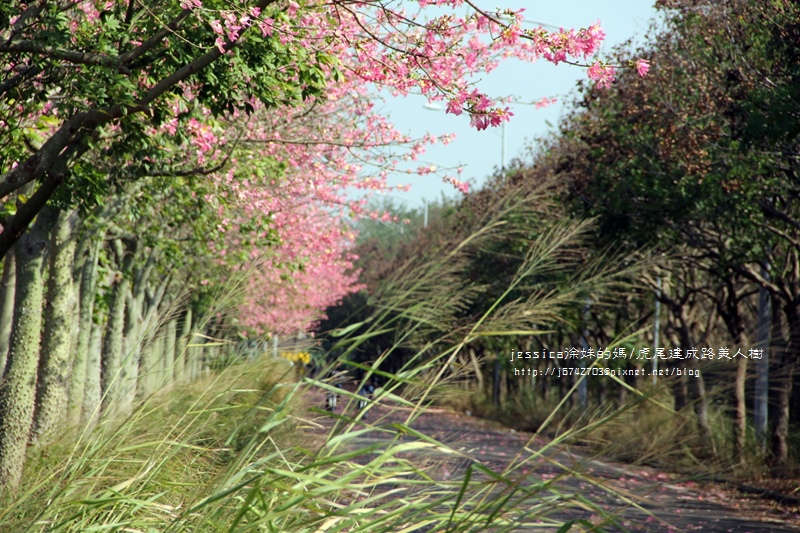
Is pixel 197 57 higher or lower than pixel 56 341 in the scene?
higher

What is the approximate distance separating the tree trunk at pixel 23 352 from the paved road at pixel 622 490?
309 cm

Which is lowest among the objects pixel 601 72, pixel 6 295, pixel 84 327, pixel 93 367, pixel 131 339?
pixel 93 367

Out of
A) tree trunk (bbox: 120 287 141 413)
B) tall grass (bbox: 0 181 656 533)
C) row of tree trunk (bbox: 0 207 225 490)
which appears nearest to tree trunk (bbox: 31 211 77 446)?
row of tree trunk (bbox: 0 207 225 490)

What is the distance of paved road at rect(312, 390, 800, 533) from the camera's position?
285cm

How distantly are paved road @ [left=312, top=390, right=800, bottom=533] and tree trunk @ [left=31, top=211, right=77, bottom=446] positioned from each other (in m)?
3.08

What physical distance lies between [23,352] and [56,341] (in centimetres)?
99

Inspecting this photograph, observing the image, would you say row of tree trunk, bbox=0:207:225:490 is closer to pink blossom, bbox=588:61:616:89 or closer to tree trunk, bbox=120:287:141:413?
tree trunk, bbox=120:287:141:413

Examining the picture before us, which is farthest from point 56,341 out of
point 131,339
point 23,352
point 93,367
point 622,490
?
point 622,490

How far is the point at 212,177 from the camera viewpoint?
1421 cm

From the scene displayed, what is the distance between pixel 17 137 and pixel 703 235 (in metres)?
13.5

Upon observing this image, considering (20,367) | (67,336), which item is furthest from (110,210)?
(20,367)

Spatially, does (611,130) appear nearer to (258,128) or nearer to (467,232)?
(258,128)

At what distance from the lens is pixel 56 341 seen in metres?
10.3

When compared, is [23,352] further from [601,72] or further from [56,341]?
[601,72]
